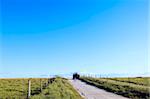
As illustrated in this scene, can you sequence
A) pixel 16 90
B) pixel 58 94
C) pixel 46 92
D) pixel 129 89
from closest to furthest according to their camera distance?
pixel 58 94, pixel 46 92, pixel 129 89, pixel 16 90

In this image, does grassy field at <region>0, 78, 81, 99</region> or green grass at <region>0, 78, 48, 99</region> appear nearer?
grassy field at <region>0, 78, 81, 99</region>

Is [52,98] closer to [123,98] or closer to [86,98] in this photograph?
[86,98]

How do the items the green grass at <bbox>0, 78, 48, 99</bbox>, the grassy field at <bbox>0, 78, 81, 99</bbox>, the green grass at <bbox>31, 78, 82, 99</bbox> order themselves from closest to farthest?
the green grass at <bbox>31, 78, 82, 99</bbox> < the grassy field at <bbox>0, 78, 81, 99</bbox> < the green grass at <bbox>0, 78, 48, 99</bbox>

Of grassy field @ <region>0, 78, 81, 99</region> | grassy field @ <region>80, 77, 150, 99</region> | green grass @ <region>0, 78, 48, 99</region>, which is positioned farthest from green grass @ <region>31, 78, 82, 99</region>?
grassy field @ <region>80, 77, 150, 99</region>

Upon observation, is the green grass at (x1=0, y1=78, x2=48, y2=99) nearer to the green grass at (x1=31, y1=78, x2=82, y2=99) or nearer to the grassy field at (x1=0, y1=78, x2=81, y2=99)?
the grassy field at (x1=0, y1=78, x2=81, y2=99)

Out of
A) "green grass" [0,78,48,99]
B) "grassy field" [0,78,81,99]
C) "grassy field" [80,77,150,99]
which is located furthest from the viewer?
"green grass" [0,78,48,99]

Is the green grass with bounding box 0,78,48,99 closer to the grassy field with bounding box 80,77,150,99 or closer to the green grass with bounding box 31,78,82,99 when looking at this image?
the green grass with bounding box 31,78,82,99

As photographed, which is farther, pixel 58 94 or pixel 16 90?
pixel 16 90

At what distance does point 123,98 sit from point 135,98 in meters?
0.77

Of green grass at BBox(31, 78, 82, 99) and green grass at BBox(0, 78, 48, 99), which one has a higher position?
green grass at BBox(31, 78, 82, 99)

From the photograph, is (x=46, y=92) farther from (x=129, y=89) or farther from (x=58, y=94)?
(x=129, y=89)

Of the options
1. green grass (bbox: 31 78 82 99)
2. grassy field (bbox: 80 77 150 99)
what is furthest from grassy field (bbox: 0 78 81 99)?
grassy field (bbox: 80 77 150 99)

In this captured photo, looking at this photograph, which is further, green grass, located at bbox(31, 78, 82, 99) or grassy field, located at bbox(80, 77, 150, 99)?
grassy field, located at bbox(80, 77, 150, 99)

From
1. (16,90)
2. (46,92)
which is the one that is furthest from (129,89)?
(16,90)
